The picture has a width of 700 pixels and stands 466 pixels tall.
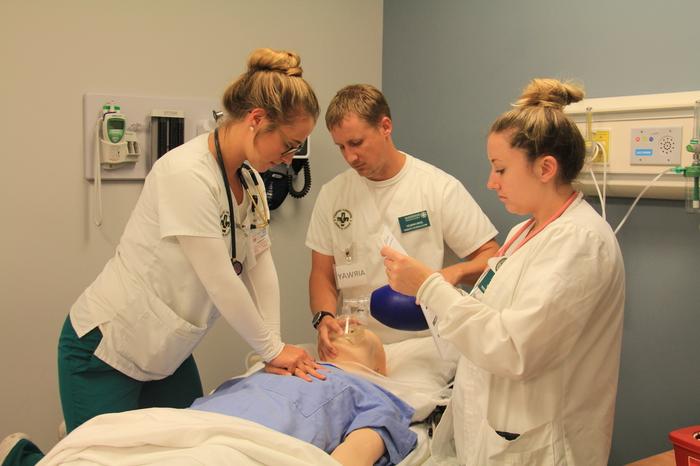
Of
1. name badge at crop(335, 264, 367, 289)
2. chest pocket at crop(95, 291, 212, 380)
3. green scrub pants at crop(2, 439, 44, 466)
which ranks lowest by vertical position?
green scrub pants at crop(2, 439, 44, 466)

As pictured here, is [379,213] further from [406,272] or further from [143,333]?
[143,333]

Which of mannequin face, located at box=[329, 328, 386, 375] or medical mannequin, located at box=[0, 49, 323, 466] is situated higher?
medical mannequin, located at box=[0, 49, 323, 466]

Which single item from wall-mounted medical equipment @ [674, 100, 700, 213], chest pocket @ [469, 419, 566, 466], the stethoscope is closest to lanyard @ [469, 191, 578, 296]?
chest pocket @ [469, 419, 566, 466]

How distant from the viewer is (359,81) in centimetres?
322

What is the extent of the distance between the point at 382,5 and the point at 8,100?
171 cm

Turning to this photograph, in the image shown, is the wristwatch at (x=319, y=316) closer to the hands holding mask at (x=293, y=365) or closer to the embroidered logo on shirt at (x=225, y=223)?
the hands holding mask at (x=293, y=365)

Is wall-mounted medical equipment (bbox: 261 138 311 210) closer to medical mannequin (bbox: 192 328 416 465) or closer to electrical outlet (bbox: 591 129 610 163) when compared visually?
medical mannequin (bbox: 192 328 416 465)

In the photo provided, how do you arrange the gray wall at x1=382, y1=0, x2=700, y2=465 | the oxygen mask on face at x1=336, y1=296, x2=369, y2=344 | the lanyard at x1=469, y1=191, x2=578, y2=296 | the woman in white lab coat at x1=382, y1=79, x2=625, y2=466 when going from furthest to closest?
the oxygen mask on face at x1=336, y1=296, x2=369, y2=344 → the gray wall at x1=382, y1=0, x2=700, y2=465 → the lanyard at x1=469, y1=191, x2=578, y2=296 → the woman in white lab coat at x1=382, y1=79, x2=625, y2=466

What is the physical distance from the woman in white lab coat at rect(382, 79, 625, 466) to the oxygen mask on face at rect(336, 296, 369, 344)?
0.59 metres

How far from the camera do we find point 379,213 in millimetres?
2508

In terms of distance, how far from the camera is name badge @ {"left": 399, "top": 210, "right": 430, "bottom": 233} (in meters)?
2.47

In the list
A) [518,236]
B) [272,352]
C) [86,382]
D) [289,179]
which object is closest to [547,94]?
[518,236]

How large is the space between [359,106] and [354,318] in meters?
0.73

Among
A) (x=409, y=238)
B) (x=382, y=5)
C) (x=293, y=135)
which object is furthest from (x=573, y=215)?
(x=382, y=5)
